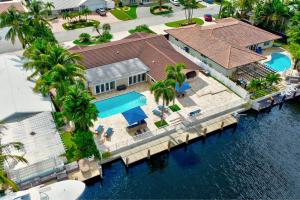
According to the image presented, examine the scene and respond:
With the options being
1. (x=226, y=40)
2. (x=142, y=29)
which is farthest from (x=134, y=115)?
(x=142, y=29)

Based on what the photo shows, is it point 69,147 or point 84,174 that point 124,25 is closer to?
point 69,147

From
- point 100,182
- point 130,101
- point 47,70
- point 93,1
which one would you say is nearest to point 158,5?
point 93,1

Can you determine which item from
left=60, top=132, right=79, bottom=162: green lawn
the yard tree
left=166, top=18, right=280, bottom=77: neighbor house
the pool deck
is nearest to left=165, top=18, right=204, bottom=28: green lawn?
the yard tree

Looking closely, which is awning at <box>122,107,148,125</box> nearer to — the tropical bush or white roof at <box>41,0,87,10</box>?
the tropical bush

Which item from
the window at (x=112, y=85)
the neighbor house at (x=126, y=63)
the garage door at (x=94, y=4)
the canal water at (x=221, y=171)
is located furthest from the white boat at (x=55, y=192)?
the garage door at (x=94, y=4)

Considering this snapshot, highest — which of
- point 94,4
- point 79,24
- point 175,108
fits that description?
point 94,4

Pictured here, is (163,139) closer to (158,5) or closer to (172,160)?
(172,160)
